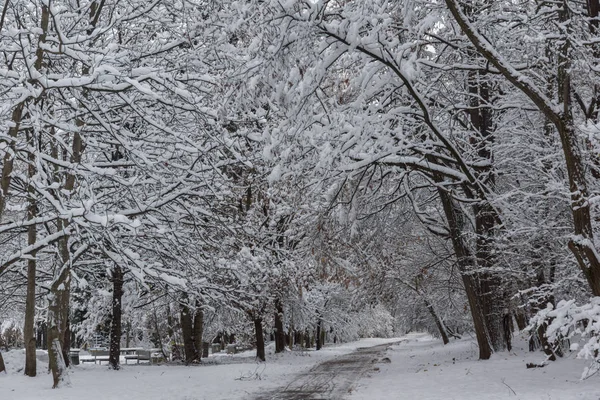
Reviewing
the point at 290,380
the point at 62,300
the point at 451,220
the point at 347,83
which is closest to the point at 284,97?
the point at 347,83

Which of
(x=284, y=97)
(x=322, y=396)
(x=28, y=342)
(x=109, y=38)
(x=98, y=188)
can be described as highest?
(x=109, y=38)

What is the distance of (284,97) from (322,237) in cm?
492

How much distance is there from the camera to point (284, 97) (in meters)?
7.62

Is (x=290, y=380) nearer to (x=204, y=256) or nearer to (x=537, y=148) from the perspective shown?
(x=204, y=256)

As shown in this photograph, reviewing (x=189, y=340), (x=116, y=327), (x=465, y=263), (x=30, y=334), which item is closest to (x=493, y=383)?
(x=465, y=263)

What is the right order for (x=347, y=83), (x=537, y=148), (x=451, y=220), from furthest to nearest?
(x=451, y=220) → (x=537, y=148) → (x=347, y=83)

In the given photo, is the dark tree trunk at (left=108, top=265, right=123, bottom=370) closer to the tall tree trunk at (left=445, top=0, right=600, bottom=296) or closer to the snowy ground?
the snowy ground

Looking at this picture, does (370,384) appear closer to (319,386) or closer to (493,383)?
(319,386)

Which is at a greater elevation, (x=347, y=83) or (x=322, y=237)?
(x=347, y=83)

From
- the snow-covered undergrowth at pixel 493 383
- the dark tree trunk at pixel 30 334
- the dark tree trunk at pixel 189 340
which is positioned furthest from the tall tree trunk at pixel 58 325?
the dark tree trunk at pixel 189 340

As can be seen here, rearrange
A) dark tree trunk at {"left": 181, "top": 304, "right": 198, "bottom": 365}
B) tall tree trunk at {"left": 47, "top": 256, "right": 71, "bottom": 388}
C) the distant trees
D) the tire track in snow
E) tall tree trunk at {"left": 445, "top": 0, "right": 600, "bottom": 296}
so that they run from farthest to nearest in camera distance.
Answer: dark tree trunk at {"left": 181, "top": 304, "right": 198, "bottom": 365}
the tire track in snow
tall tree trunk at {"left": 47, "top": 256, "right": 71, "bottom": 388}
the distant trees
tall tree trunk at {"left": 445, "top": 0, "right": 600, "bottom": 296}

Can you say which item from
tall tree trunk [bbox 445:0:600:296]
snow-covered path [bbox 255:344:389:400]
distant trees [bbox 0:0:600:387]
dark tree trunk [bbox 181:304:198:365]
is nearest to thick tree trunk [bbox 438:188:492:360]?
distant trees [bbox 0:0:600:387]

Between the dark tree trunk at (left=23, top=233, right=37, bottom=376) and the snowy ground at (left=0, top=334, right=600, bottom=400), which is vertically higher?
the dark tree trunk at (left=23, top=233, right=37, bottom=376)

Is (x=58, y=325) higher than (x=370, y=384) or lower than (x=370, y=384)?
higher
